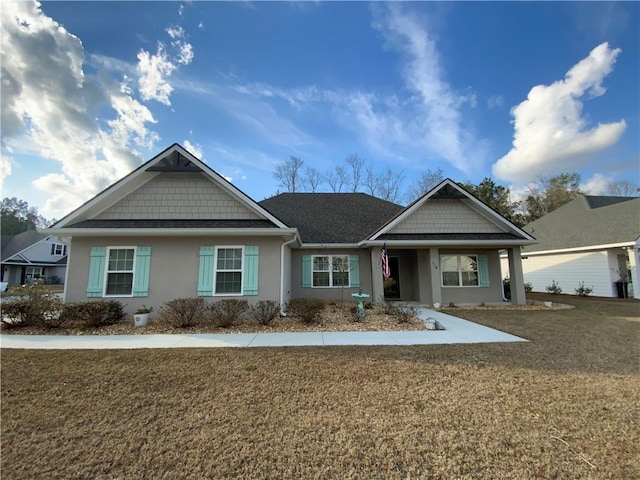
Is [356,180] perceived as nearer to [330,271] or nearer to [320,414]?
[330,271]

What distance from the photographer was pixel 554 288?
1861 centimetres

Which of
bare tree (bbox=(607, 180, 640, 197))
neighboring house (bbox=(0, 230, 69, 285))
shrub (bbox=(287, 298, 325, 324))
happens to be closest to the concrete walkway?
shrub (bbox=(287, 298, 325, 324))

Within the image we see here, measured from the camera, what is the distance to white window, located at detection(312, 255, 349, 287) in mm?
13430

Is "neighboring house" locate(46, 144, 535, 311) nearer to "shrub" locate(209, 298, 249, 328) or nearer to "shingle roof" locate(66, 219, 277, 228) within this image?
"shingle roof" locate(66, 219, 277, 228)

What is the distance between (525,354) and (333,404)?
15.2 ft

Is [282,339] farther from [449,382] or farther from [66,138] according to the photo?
[66,138]

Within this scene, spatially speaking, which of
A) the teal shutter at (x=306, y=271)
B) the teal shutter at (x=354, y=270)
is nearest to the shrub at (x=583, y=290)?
the teal shutter at (x=354, y=270)

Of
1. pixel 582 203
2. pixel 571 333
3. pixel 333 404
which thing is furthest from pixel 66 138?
pixel 582 203

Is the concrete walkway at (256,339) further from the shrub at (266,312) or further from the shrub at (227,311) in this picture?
the shrub at (266,312)

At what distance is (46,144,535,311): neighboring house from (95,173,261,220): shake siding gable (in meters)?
0.04

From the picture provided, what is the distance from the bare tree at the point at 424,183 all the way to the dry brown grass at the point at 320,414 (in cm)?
2498

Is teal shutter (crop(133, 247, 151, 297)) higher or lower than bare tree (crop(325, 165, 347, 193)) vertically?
lower

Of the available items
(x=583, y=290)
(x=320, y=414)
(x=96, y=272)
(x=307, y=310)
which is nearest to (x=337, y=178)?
(x=583, y=290)

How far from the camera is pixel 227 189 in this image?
10625 mm
